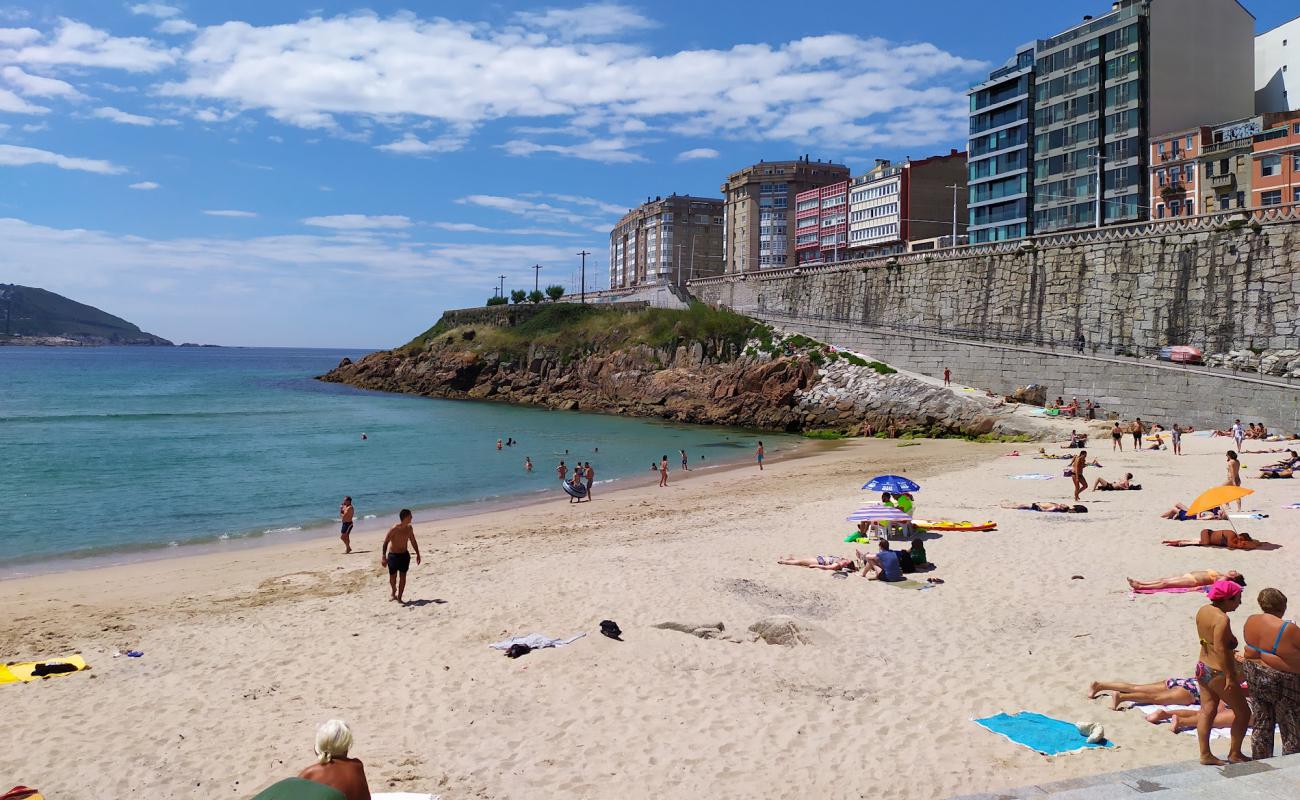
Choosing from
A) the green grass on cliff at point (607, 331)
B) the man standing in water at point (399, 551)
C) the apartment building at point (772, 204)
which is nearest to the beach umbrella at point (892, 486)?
the man standing in water at point (399, 551)

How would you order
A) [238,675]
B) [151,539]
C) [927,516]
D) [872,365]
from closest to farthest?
[238,675] → [927,516] → [151,539] → [872,365]

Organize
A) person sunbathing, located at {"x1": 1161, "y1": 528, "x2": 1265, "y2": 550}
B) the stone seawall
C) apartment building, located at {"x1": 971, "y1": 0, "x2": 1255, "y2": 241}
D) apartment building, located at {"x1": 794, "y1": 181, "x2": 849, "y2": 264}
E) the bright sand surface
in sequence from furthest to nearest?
1. apartment building, located at {"x1": 794, "y1": 181, "x2": 849, "y2": 264}
2. apartment building, located at {"x1": 971, "y1": 0, "x2": 1255, "y2": 241}
3. the stone seawall
4. person sunbathing, located at {"x1": 1161, "y1": 528, "x2": 1265, "y2": 550}
5. the bright sand surface

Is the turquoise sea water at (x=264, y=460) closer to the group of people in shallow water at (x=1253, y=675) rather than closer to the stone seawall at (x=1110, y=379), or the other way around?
the stone seawall at (x=1110, y=379)

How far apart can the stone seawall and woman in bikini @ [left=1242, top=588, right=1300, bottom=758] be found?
2834 cm

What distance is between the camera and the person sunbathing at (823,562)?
14.0m

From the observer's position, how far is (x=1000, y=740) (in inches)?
293

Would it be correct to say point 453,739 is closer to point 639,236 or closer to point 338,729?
point 338,729

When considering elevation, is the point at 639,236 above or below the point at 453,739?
above

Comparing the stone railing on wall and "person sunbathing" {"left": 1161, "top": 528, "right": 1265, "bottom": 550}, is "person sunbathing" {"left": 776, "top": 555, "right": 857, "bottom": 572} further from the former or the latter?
the stone railing on wall

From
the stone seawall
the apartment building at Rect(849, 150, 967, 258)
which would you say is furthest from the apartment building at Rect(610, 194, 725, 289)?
the stone seawall

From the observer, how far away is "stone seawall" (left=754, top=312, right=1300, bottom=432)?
29.8m

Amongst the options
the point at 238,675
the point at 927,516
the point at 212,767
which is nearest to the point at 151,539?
the point at 238,675

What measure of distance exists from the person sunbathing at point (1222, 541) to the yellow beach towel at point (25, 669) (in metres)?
16.7

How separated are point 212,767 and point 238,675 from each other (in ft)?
8.79
